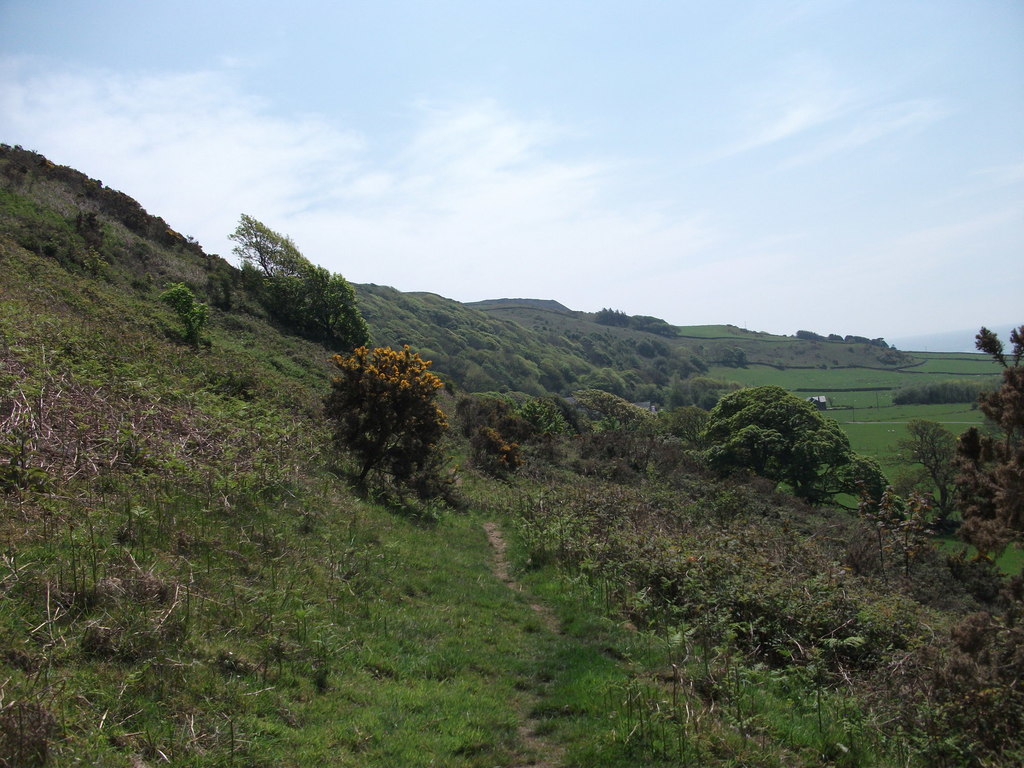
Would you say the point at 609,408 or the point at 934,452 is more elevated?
the point at 609,408

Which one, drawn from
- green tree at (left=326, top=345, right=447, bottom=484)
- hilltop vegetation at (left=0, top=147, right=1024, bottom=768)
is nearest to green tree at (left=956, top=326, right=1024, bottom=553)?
→ hilltop vegetation at (left=0, top=147, right=1024, bottom=768)

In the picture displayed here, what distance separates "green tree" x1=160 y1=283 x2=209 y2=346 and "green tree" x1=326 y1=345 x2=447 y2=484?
386 inches

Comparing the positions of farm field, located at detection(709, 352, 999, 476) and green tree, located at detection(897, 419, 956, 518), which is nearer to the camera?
green tree, located at detection(897, 419, 956, 518)

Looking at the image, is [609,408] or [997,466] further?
[609,408]

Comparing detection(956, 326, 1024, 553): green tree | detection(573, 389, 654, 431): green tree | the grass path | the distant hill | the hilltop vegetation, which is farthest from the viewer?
detection(573, 389, 654, 431): green tree

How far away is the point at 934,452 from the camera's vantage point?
43500 millimetres

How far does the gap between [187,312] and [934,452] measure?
2042 inches

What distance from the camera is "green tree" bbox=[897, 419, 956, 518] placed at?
139 ft

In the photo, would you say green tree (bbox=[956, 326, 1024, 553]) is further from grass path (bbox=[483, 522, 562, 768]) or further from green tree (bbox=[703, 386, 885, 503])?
green tree (bbox=[703, 386, 885, 503])

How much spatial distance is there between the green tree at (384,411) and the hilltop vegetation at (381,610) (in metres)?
0.09

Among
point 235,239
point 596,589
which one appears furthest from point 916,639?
point 235,239

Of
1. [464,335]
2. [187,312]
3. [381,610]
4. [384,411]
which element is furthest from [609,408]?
[381,610]

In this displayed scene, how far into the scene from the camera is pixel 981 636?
4965 millimetres

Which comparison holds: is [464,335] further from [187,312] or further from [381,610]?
[381,610]
